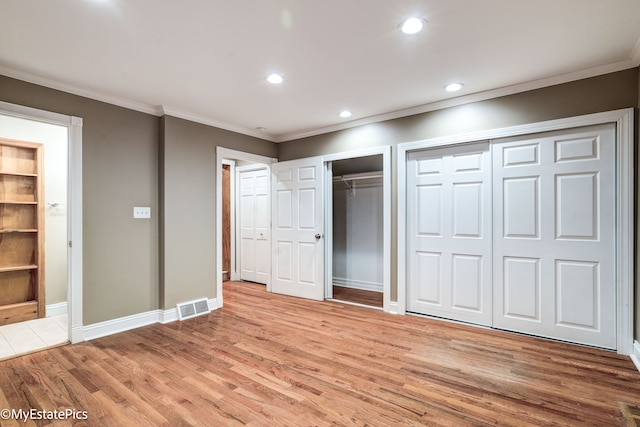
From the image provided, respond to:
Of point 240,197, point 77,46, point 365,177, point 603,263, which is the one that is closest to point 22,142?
point 77,46

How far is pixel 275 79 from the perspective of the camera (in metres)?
3.03

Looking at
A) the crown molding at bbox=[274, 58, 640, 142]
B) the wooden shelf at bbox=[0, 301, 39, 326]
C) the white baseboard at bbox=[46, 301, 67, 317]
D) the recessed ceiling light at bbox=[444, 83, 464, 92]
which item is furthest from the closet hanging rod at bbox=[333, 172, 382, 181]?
the wooden shelf at bbox=[0, 301, 39, 326]

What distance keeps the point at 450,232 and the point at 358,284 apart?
2.29 metres

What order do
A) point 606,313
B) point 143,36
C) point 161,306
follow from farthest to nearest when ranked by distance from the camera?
point 161,306, point 606,313, point 143,36

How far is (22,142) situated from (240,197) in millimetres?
3205

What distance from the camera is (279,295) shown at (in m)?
5.02

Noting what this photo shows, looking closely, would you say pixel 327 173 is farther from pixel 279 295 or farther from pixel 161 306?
pixel 161 306

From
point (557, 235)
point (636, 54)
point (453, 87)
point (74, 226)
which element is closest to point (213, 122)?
point (74, 226)

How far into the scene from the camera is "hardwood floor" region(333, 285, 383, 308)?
457 centimetres

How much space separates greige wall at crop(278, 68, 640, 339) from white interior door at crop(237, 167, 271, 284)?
61.8 inches

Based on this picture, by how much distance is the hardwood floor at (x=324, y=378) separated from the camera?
1.96 metres

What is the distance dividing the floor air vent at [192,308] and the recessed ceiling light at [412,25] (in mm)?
3674

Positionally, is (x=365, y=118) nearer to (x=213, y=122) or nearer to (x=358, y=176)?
(x=358, y=176)

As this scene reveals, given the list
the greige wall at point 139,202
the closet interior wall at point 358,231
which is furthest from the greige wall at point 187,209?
the closet interior wall at point 358,231
